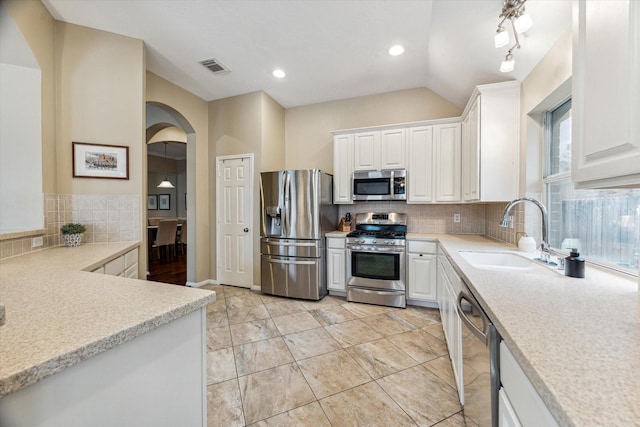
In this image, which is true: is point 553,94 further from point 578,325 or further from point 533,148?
point 578,325

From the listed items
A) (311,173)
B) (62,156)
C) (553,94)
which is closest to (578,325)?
(553,94)

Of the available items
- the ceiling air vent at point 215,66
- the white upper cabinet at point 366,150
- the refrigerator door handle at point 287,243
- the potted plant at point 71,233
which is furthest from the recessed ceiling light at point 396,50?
the potted plant at point 71,233

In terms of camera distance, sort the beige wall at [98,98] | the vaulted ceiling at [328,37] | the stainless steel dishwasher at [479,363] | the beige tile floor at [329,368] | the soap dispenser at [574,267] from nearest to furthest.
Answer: the stainless steel dishwasher at [479,363] → the soap dispenser at [574,267] → the beige tile floor at [329,368] → the vaulted ceiling at [328,37] → the beige wall at [98,98]

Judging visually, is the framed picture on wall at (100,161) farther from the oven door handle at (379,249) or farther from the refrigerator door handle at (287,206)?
the oven door handle at (379,249)

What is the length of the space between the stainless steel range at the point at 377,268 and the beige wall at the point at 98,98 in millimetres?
2586

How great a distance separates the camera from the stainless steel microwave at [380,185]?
3312 millimetres

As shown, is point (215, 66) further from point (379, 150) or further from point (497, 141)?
point (497, 141)

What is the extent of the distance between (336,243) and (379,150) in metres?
1.39

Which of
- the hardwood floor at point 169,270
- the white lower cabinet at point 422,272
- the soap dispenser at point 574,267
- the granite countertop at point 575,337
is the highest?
the soap dispenser at point 574,267

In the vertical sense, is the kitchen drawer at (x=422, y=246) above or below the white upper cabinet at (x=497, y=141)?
below

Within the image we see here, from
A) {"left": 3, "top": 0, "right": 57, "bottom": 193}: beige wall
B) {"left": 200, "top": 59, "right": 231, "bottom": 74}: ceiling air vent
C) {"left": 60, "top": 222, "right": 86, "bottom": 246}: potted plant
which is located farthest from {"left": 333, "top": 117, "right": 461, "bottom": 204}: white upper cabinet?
{"left": 3, "top": 0, "right": 57, "bottom": 193}: beige wall

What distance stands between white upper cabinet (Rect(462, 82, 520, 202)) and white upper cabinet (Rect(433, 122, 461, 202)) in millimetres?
679

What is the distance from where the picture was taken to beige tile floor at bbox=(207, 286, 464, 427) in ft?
5.05

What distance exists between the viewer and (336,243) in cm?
343
